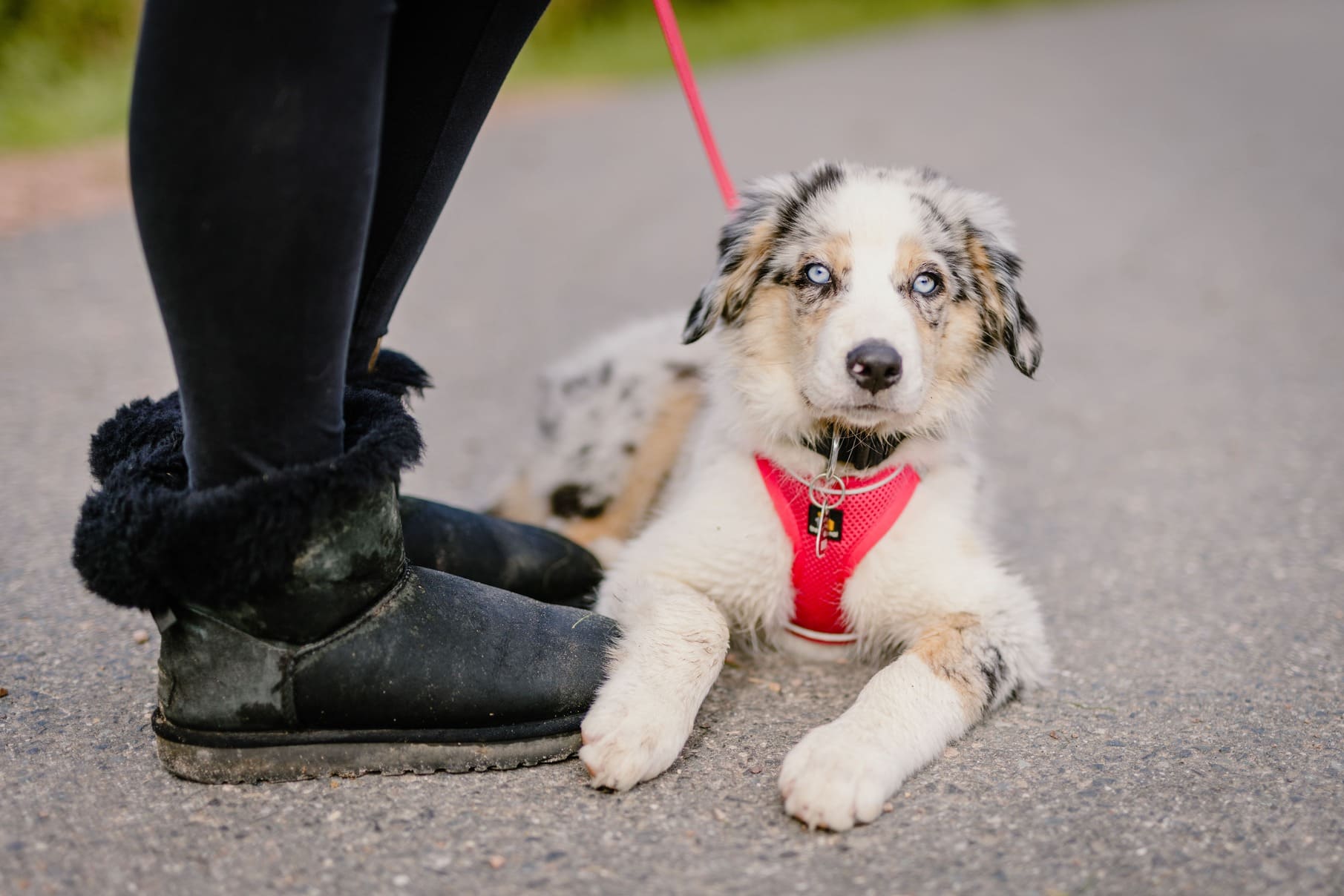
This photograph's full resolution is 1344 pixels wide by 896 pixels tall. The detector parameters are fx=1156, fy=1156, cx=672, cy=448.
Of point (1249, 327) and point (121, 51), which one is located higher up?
point (121, 51)

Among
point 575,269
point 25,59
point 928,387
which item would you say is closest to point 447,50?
point 928,387

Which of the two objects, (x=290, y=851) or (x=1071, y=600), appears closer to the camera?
(x=290, y=851)

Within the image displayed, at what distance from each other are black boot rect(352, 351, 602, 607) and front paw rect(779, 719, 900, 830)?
867 mm

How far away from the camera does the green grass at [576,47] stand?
30.7 ft

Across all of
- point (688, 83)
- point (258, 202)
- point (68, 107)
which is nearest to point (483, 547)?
point (258, 202)

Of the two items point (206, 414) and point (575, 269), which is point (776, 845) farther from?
point (575, 269)

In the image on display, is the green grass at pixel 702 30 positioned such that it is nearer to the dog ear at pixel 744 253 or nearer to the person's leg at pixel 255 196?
the dog ear at pixel 744 253

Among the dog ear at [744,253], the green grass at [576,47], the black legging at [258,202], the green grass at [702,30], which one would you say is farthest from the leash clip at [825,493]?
the green grass at [702,30]

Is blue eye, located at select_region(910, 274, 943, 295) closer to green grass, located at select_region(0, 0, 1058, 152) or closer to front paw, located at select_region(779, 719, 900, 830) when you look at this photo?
front paw, located at select_region(779, 719, 900, 830)

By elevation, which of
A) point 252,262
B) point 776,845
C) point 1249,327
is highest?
point 252,262

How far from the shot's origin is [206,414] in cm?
176

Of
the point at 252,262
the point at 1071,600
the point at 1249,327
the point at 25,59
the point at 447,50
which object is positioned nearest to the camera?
the point at 252,262

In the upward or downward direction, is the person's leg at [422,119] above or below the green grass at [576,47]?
below

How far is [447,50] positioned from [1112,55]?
48.8 ft
